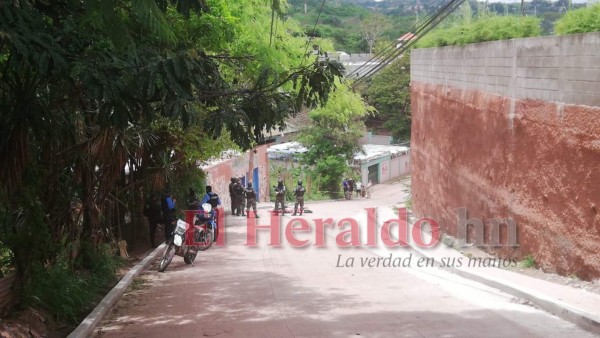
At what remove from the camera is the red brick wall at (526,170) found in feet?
33.8

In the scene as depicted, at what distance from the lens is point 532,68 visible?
40.4ft

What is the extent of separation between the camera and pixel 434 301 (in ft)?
33.1

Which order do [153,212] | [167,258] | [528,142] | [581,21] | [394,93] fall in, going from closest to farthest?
[581,21]
[528,142]
[167,258]
[153,212]
[394,93]

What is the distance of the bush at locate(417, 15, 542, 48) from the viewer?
1384cm

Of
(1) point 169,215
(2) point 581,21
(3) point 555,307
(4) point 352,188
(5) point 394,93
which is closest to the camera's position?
(3) point 555,307

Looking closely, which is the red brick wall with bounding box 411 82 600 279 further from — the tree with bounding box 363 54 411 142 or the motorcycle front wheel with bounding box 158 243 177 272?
the tree with bounding box 363 54 411 142

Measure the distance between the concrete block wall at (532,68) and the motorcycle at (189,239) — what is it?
6.51m

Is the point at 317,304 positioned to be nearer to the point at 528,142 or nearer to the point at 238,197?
the point at 528,142

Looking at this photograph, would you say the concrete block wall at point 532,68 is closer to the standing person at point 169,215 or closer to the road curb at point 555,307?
the road curb at point 555,307

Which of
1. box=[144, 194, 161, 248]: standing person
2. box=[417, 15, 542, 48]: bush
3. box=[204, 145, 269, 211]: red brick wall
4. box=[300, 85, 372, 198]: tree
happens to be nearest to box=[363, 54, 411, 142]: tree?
box=[300, 85, 372, 198]: tree

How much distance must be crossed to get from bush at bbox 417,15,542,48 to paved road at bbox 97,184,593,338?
4875 mm

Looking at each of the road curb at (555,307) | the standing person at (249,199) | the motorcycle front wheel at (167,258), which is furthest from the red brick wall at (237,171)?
the road curb at (555,307)

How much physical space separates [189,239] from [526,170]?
677 centimetres

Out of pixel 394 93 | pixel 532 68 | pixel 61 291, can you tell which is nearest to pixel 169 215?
pixel 61 291
